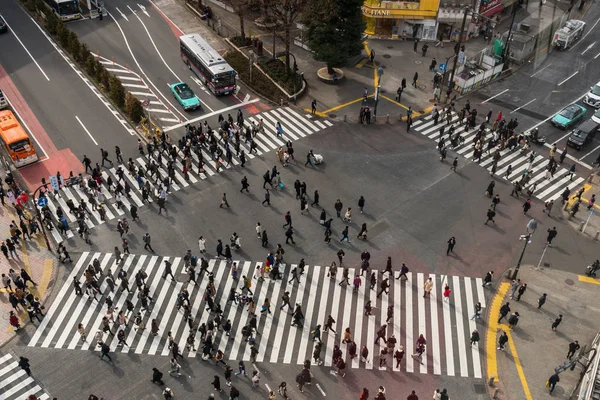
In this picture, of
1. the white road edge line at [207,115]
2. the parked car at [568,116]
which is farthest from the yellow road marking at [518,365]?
the white road edge line at [207,115]

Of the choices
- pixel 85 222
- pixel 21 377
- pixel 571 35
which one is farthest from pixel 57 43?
pixel 571 35

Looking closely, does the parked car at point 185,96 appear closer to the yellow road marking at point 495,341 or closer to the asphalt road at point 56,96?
the asphalt road at point 56,96

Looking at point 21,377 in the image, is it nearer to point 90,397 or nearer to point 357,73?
point 90,397

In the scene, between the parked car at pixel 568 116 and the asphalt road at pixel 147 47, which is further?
the asphalt road at pixel 147 47

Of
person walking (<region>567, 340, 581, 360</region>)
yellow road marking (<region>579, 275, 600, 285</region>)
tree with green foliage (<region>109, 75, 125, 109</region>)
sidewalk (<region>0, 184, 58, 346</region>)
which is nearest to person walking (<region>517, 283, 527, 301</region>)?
person walking (<region>567, 340, 581, 360</region>)

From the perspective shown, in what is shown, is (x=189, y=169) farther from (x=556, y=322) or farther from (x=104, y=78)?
(x=556, y=322)

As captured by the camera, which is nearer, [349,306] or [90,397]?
[90,397]

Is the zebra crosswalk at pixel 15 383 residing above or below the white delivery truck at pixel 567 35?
below
